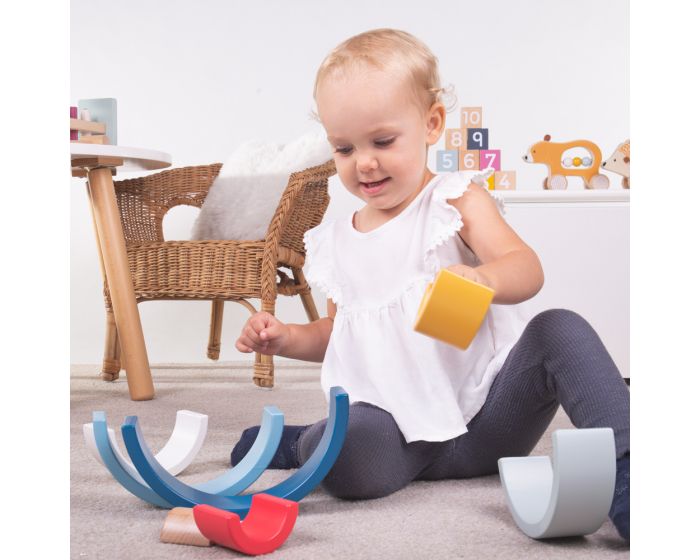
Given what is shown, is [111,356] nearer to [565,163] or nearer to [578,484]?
[565,163]

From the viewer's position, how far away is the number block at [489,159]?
2.54 metres

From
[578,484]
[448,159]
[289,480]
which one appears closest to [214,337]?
[448,159]

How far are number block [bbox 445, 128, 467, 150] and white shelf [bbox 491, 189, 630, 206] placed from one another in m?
0.56

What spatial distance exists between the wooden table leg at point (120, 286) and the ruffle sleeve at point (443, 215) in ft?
3.23

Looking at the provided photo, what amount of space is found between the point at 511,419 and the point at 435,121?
372mm

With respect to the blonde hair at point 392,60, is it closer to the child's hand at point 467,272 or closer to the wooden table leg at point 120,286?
the child's hand at point 467,272

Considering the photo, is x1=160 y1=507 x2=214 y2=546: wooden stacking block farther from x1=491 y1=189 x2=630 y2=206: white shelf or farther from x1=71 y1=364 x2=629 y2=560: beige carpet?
x1=491 y1=189 x2=630 y2=206: white shelf

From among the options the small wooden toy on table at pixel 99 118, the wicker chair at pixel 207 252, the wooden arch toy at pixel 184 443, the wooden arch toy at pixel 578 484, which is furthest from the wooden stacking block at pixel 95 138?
the wooden arch toy at pixel 578 484

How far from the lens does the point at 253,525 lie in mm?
729

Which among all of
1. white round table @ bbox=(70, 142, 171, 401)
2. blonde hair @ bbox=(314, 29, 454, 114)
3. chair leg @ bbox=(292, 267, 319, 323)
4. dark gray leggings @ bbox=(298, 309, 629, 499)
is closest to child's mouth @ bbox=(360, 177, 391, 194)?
blonde hair @ bbox=(314, 29, 454, 114)
